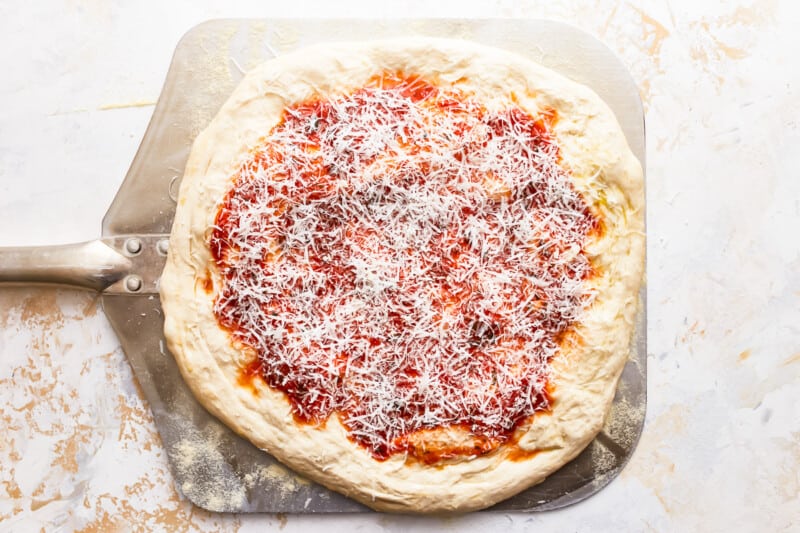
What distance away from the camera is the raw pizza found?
8.00 feet

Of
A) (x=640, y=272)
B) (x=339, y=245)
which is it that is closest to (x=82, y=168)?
(x=339, y=245)

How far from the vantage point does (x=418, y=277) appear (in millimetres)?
2461

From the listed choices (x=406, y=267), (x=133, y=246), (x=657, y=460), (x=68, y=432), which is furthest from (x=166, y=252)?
(x=657, y=460)

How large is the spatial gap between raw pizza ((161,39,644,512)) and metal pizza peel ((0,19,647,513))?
233 millimetres

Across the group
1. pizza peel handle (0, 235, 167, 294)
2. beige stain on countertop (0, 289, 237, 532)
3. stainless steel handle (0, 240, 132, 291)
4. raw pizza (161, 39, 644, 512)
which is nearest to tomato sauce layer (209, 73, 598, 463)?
raw pizza (161, 39, 644, 512)

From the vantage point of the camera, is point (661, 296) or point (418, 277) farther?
point (661, 296)

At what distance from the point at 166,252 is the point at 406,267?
0.94 metres

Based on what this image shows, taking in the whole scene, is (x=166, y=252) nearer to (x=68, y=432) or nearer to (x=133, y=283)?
(x=133, y=283)

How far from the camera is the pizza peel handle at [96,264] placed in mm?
2645

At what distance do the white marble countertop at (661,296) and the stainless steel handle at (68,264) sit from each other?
13cm

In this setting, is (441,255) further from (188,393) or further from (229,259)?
(188,393)

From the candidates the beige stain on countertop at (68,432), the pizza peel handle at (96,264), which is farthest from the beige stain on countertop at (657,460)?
the pizza peel handle at (96,264)

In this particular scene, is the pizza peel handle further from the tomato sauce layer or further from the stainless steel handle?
the tomato sauce layer

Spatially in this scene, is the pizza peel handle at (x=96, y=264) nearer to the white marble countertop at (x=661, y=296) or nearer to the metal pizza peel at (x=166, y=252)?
the metal pizza peel at (x=166, y=252)
